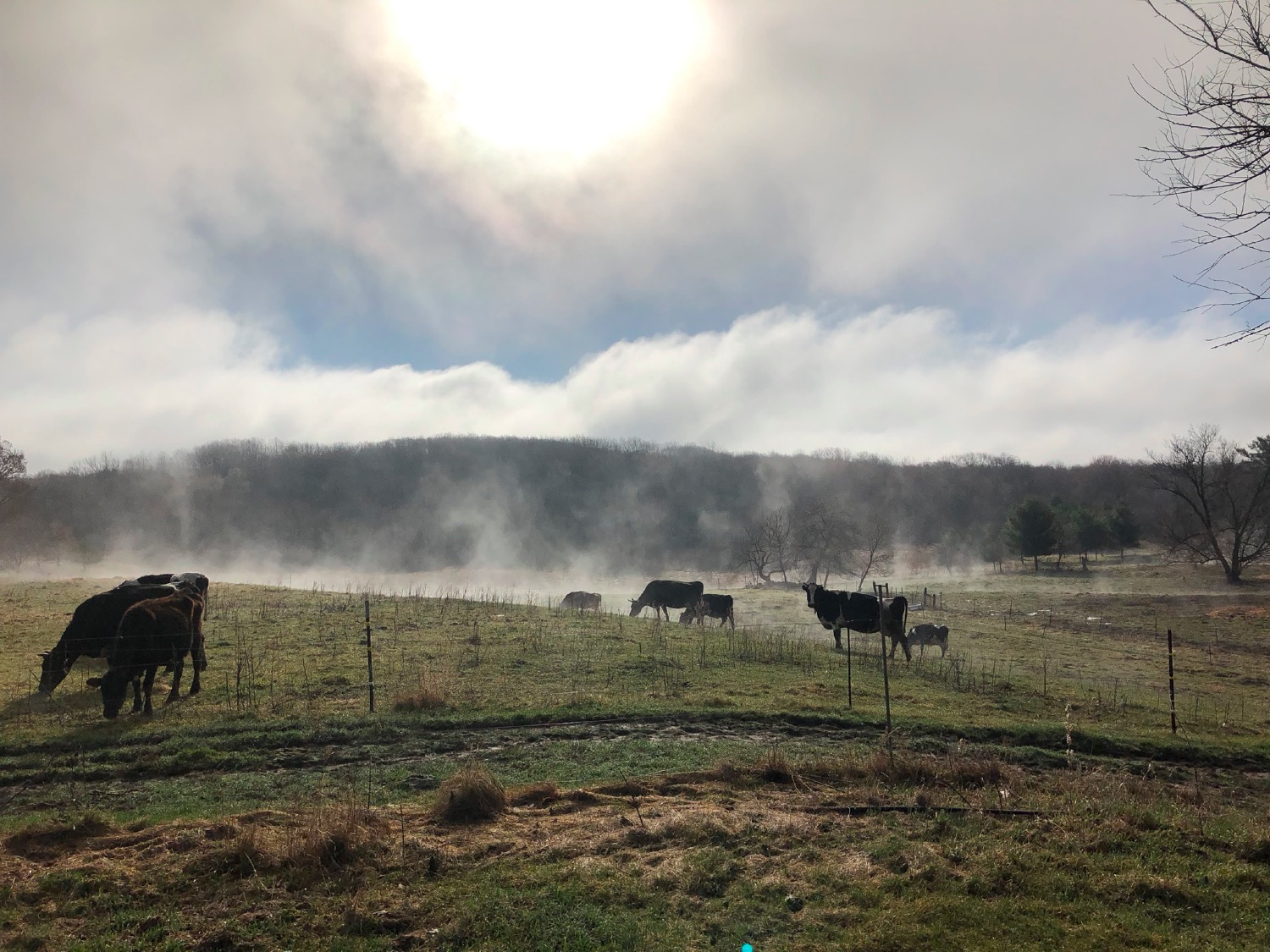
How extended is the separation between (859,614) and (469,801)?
2064 cm

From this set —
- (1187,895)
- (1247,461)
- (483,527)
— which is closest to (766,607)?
(1187,895)

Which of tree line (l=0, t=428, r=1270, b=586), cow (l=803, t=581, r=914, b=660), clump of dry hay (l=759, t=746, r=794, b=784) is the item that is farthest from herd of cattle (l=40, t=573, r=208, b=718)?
tree line (l=0, t=428, r=1270, b=586)

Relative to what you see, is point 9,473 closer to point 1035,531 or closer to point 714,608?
point 714,608

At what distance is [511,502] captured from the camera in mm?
121250

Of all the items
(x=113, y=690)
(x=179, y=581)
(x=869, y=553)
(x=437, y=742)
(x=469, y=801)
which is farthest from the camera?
(x=869, y=553)

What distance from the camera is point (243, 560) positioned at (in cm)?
7606

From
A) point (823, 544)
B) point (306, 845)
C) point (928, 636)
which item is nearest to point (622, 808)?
point (306, 845)

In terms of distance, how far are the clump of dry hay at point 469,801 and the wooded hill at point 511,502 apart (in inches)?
2364

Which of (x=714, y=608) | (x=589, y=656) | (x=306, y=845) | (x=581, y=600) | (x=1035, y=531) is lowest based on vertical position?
(x=714, y=608)

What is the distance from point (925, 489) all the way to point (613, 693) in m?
134

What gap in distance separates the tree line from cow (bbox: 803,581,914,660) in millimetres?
22861

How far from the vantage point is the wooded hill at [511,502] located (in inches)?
3413

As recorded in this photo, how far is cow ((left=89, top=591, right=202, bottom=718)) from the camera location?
1390cm

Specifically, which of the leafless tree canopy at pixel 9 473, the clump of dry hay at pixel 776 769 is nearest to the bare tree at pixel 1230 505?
the clump of dry hay at pixel 776 769
